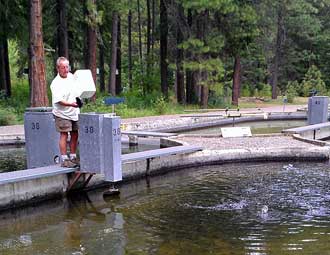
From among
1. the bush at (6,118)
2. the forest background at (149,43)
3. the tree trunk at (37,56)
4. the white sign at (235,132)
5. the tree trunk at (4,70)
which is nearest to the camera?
the white sign at (235,132)

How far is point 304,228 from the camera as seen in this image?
19.7 ft

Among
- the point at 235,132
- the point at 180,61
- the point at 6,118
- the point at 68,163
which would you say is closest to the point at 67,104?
the point at 68,163

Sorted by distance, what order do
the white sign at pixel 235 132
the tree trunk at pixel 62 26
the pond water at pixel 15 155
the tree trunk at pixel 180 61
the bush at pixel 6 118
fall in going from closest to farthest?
the pond water at pixel 15 155, the white sign at pixel 235 132, the bush at pixel 6 118, the tree trunk at pixel 62 26, the tree trunk at pixel 180 61

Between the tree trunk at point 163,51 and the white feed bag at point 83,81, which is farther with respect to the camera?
the tree trunk at point 163,51

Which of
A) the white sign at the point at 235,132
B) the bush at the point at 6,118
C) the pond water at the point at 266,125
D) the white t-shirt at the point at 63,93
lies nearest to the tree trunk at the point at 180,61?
the pond water at the point at 266,125

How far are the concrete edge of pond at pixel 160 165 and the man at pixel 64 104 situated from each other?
18.2 inches

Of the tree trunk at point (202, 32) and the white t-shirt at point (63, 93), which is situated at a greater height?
the tree trunk at point (202, 32)

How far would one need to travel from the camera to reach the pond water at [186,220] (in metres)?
5.44

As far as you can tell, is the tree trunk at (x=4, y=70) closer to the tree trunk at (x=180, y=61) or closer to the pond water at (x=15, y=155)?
the tree trunk at (x=180, y=61)

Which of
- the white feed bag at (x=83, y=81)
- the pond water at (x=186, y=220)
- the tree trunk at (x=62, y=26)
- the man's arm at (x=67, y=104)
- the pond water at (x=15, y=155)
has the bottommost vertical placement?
the pond water at (x=186, y=220)

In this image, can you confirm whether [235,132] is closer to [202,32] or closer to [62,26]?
[62,26]

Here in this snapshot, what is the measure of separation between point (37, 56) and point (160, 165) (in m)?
7.44

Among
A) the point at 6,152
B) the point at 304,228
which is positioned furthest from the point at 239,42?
the point at 304,228

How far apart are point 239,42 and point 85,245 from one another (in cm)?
2082
